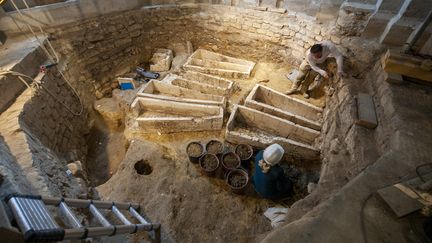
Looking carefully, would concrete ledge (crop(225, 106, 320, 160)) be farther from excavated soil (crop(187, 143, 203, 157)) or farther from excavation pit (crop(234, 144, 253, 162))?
excavated soil (crop(187, 143, 203, 157))

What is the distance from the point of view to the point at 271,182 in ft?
12.0

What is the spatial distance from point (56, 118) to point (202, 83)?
3427mm

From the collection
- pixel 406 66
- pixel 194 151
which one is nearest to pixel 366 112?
pixel 406 66

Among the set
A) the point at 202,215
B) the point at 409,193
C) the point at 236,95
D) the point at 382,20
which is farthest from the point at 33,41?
the point at 382,20

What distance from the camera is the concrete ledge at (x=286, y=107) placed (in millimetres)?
4816

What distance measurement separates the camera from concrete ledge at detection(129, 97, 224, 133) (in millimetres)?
5109

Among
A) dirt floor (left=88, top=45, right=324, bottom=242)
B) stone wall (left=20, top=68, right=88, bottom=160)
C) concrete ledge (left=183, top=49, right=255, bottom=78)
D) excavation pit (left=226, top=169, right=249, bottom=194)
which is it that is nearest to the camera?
dirt floor (left=88, top=45, right=324, bottom=242)

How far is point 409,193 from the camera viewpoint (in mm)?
1950

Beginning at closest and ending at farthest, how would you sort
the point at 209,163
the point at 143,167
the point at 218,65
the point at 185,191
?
the point at 185,191, the point at 209,163, the point at 143,167, the point at 218,65

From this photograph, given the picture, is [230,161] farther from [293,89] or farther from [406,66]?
[406,66]

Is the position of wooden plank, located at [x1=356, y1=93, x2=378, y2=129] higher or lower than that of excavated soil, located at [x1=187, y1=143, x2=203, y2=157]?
higher

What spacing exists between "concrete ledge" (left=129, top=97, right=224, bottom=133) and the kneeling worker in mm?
1740

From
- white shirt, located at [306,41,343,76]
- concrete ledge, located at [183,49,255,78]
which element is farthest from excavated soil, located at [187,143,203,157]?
white shirt, located at [306,41,343,76]

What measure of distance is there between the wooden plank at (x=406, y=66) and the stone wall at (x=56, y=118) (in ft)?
20.1
